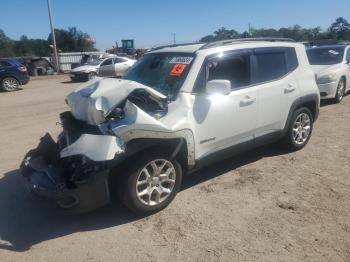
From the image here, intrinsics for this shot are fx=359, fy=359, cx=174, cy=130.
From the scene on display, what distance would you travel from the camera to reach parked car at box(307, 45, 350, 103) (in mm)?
9492

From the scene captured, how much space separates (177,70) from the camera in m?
4.57

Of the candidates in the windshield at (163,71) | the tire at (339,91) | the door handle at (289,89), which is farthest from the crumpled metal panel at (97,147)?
the tire at (339,91)

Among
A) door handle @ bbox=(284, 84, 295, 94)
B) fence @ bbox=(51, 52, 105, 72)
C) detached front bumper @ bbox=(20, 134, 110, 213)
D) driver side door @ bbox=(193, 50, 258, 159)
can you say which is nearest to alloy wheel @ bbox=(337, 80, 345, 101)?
door handle @ bbox=(284, 84, 295, 94)

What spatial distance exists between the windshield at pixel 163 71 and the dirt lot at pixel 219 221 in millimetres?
1361

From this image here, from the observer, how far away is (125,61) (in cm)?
2152

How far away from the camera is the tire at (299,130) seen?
225 inches

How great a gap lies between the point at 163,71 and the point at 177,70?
29 cm

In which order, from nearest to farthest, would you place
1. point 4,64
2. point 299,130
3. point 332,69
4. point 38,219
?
point 38,219
point 299,130
point 332,69
point 4,64

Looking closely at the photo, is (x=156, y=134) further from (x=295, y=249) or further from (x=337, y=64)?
(x=337, y=64)

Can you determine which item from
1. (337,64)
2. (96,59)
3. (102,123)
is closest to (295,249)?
(102,123)

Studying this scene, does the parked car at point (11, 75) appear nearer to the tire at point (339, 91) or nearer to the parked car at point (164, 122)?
the parked car at point (164, 122)

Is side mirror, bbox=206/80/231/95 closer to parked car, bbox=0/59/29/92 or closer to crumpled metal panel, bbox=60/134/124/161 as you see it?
crumpled metal panel, bbox=60/134/124/161

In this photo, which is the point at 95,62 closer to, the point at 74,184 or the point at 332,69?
the point at 332,69

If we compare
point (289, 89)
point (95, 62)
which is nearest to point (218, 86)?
point (289, 89)
